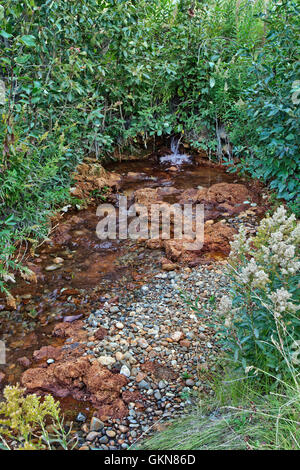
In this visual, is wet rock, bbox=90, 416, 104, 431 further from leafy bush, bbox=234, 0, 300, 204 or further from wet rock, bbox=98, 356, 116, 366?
leafy bush, bbox=234, 0, 300, 204

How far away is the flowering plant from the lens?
5.15ft

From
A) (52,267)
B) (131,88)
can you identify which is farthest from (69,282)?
(131,88)

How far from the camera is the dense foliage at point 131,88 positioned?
3.06 metres

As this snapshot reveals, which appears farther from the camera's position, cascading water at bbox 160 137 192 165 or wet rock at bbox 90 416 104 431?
cascading water at bbox 160 137 192 165

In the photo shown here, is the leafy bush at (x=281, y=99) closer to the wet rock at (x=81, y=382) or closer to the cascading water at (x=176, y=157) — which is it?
the cascading water at (x=176, y=157)

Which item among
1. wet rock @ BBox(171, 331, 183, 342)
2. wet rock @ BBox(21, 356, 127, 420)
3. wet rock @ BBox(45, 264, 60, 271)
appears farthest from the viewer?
wet rock @ BBox(45, 264, 60, 271)

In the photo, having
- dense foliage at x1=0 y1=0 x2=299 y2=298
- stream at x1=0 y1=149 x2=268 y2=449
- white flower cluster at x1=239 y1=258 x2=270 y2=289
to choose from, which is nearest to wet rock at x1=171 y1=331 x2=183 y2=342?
stream at x1=0 y1=149 x2=268 y2=449

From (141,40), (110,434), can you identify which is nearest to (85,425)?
(110,434)

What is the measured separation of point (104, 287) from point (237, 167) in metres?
2.85

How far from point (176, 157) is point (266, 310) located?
4485mm

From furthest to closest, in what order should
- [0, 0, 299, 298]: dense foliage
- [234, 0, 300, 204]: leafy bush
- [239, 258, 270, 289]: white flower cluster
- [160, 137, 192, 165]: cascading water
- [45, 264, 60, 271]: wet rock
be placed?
1. [160, 137, 192, 165]: cascading water
2. [234, 0, 300, 204]: leafy bush
3. [45, 264, 60, 271]: wet rock
4. [0, 0, 299, 298]: dense foliage
5. [239, 258, 270, 289]: white flower cluster

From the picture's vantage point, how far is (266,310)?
1.71 meters

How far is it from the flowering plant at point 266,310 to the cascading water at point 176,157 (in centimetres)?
411

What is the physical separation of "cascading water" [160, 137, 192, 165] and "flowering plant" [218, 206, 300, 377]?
13.5ft
